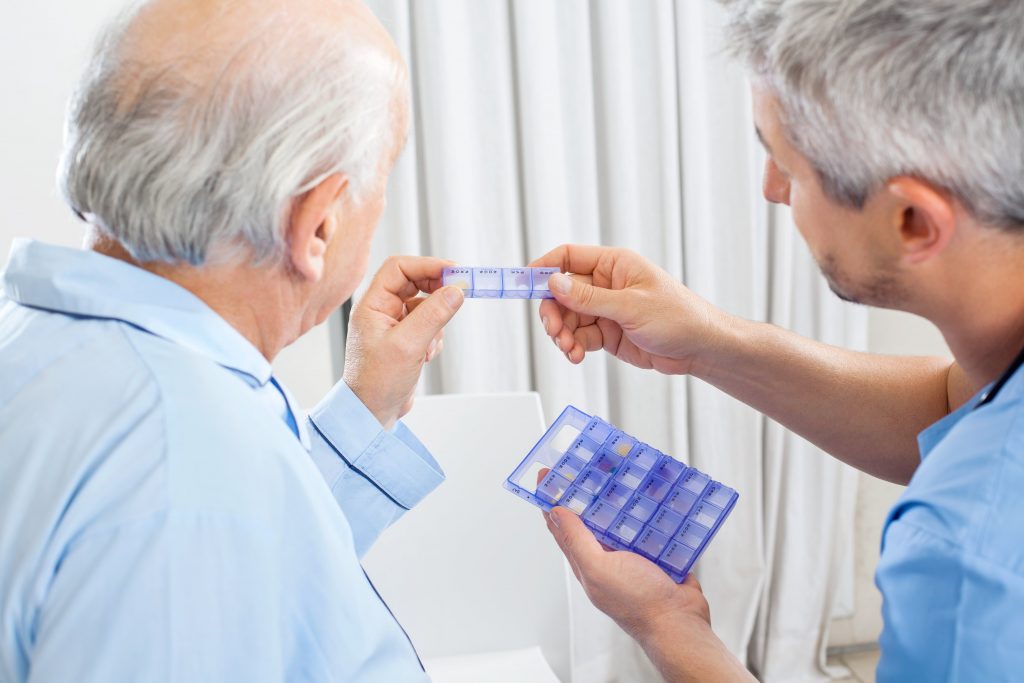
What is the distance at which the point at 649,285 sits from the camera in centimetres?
133

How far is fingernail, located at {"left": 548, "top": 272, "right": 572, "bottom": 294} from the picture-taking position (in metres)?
1.28

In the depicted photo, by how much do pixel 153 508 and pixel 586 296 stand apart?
0.73m

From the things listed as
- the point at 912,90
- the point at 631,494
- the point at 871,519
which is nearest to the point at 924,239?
the point at 912,90

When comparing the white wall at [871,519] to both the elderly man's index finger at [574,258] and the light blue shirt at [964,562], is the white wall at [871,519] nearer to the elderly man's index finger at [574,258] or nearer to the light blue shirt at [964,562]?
the elderly man's index finger at [574,258]

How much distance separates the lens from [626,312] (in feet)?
4.25

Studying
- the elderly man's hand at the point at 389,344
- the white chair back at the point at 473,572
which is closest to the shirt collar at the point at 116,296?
the elderly man's hand at the point at 389,344

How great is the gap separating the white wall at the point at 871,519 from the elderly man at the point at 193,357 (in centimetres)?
183

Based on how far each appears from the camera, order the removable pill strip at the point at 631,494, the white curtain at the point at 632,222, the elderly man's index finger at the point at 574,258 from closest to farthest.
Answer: the removable pill strip at the point at 631,494
the elderly man's index finger at the point at 574,258
the white curtain at the point at 632,222

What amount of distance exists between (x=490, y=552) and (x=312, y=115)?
0.97 metres

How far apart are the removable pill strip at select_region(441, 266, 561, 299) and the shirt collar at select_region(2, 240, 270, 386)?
44 cm

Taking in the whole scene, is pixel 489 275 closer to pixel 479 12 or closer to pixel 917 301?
pixel 917 301

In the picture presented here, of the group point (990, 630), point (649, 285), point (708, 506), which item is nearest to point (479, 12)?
point (649, 285)

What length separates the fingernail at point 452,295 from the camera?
1.19m

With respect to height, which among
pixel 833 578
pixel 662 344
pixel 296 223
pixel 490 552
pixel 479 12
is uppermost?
pixel 479 12
